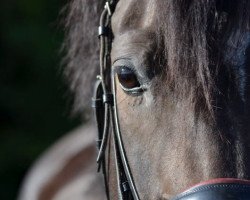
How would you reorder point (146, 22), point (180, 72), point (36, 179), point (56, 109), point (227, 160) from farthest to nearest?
point (56, 109)
point (36, 179)
point (146, 22)
point (180, 72)
point (227, 160)

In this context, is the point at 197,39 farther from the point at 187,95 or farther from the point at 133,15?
the point at 133,15

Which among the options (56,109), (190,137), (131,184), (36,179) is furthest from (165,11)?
(56,109)

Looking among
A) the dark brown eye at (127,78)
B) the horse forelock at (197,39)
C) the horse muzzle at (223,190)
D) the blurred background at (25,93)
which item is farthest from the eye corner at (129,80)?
the blurred background at (25,93)

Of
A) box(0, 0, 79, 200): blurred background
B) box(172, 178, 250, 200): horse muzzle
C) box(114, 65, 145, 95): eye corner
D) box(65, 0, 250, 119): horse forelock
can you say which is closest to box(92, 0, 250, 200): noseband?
box(172, 178, 250, 200): horse muzzle

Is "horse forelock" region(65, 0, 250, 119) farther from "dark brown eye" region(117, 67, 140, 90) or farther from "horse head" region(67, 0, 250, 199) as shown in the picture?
"dark brown eye" region(117, 67, 140, 90)

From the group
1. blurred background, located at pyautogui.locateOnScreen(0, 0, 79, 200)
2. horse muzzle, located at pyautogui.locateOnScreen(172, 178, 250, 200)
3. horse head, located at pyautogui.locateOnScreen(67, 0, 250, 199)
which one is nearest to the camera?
horse muzzle, located at pyautogui.locateOnScreen(172, 178, 250, 200)

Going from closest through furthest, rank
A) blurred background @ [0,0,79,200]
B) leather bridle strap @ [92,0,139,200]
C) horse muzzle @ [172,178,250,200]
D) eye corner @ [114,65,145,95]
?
1. horse muzzle @ [172,178,250,200]
2. eye corner @ [114,65,145,95]
3. leather bridle strap @ [92,0,139,200]
4. blurred background @ [0,0,79,200]

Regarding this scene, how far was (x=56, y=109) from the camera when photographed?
24.2 feet

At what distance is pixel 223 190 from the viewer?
1.95 meters

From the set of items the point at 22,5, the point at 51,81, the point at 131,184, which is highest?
the point at 22,5

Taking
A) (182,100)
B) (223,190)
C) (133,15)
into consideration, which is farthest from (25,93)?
(223,190)

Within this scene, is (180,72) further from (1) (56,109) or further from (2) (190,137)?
(1) (56,109)

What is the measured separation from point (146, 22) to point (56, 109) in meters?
5.08

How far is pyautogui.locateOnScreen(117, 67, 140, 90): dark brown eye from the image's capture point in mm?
2303
